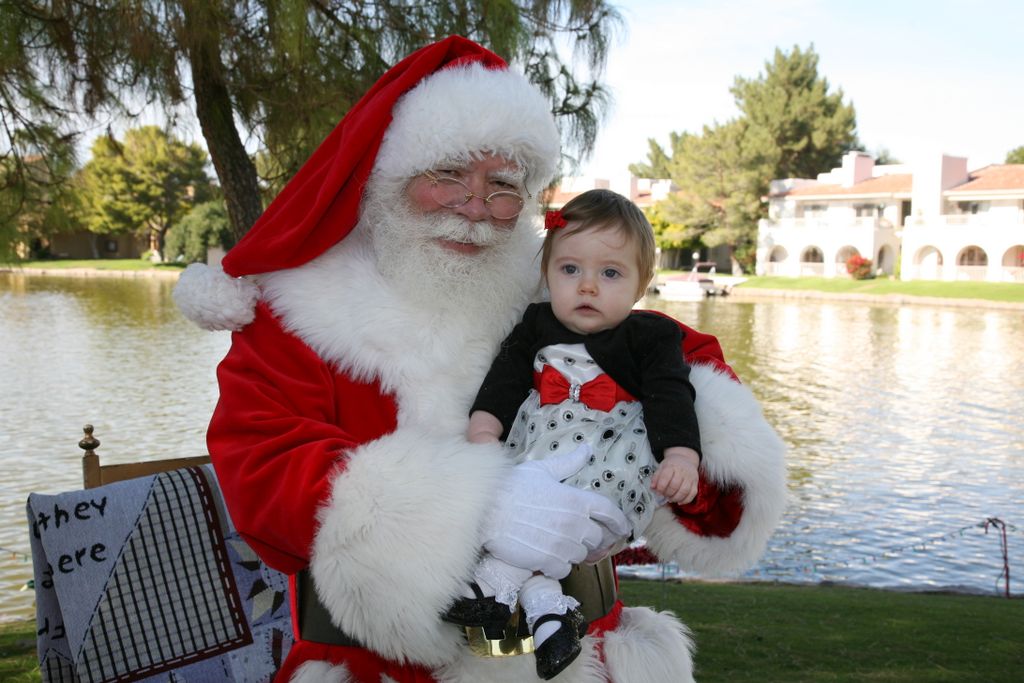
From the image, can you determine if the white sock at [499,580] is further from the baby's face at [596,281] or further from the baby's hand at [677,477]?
the baby's face at [596,281]

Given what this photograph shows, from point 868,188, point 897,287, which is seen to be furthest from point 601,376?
point 868,188

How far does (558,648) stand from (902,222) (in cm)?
4780

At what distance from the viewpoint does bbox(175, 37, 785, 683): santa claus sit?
166cm

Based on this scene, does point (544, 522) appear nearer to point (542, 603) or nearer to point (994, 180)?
point (542, 603)

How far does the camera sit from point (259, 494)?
66.4 inches

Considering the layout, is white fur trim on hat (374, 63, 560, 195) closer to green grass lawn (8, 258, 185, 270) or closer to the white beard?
the white beard

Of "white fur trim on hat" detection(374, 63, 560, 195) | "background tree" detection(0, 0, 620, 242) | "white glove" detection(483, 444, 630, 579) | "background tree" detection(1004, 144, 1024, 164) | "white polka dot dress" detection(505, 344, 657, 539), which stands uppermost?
"background tree" detection(1004, 144, 1024, 164)

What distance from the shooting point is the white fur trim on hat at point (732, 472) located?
1.96m

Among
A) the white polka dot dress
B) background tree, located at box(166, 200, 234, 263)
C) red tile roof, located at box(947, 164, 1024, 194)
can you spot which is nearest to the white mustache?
the white polka dot dress

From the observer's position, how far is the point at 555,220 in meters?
2.08

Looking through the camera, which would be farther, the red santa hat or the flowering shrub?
the flowering shrub

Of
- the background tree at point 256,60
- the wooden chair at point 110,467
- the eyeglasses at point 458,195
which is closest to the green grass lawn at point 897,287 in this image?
the background tree at point 256,60

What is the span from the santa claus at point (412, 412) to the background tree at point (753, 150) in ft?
142

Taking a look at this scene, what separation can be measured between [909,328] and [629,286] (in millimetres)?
24918
